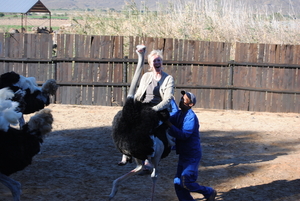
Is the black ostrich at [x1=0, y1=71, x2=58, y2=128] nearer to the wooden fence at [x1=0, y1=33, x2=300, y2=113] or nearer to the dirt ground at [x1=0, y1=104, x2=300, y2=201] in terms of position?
the dirt ground at [x1=0, y1=104, x2=300, y2=201]

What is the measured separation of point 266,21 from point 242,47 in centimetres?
890

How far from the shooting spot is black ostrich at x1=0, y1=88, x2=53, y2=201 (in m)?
4.54

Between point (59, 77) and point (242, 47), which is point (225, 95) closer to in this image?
point (242, 47)

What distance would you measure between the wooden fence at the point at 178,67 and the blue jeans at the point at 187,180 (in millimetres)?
7343

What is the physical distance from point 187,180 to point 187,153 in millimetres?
333

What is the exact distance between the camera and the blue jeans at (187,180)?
490 centimetres

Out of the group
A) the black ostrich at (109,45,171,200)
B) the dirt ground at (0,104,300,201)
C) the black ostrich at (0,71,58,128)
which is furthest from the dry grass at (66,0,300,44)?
the black ostrich at (109,45,171,200)

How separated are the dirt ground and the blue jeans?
0.49 m

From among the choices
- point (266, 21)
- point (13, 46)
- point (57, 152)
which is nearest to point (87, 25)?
point (13, 46)

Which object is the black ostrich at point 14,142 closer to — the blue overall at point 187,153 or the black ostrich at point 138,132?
the black ostrich at point 138,132

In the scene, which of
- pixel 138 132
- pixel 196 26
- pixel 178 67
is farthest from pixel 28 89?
pixel 196 26

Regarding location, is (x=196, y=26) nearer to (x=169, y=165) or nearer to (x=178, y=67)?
(x=178, y=67)

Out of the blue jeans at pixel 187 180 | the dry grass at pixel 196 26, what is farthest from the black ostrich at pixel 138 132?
the dry grass at pixel 196 26

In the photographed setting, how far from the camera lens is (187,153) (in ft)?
16.5
